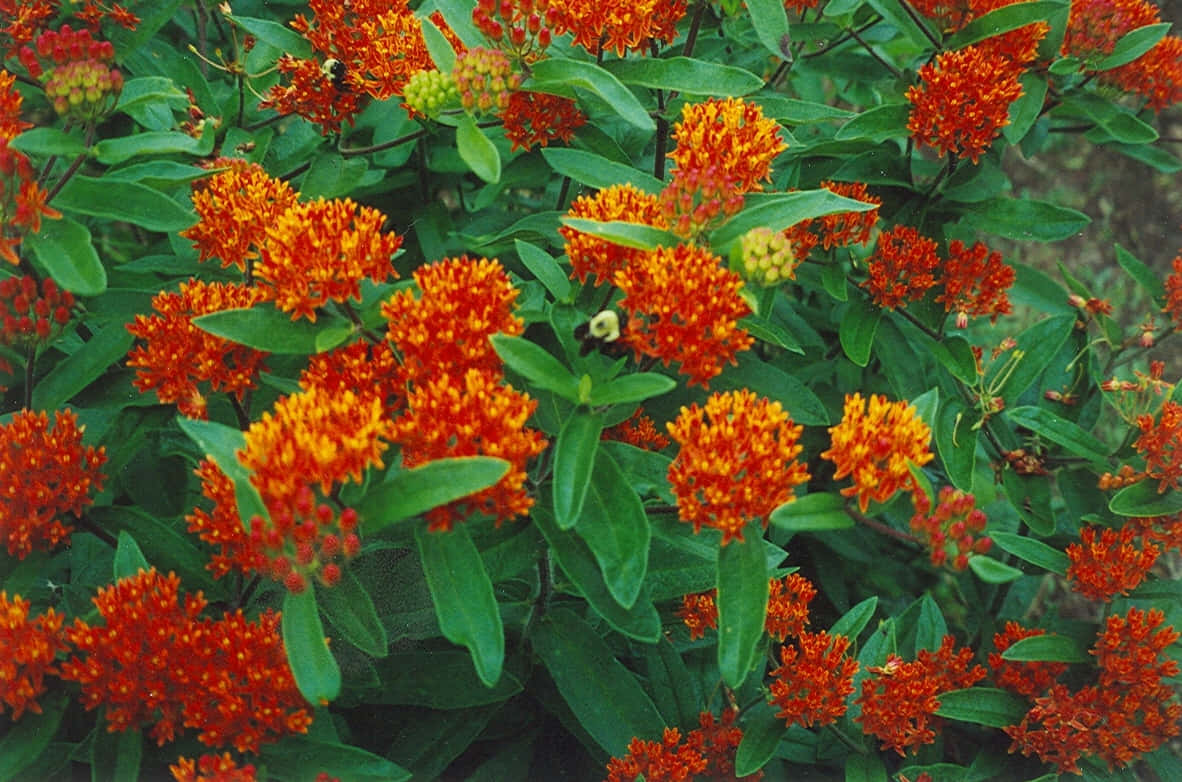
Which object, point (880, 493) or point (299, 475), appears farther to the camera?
point (880, 493)

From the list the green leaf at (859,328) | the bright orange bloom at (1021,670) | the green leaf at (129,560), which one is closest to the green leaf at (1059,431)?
the green leaf at (859,328)

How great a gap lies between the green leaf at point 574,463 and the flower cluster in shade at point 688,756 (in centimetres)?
80

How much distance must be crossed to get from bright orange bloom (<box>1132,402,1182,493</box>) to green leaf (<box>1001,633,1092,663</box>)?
0.54m

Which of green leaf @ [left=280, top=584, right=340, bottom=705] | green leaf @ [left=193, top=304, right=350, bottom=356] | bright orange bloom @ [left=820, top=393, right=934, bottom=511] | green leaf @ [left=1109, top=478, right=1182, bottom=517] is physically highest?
green leaf @ [left=193, top=304, right=350, bottom=356]

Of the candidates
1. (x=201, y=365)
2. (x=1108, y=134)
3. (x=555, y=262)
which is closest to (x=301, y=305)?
(x=201, y=365)

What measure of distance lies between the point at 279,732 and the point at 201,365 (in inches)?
32.9

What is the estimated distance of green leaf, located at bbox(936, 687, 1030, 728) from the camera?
311 centimetres

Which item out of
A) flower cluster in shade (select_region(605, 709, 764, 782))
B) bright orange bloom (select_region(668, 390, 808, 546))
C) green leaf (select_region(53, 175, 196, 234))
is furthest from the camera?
flower cluster in shade (select_region(605, 709, 764, 782))

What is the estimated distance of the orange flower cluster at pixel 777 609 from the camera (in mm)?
2764

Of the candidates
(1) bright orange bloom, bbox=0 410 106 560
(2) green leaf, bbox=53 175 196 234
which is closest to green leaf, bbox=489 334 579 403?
(2) green leaf, bbox=53 175 196 234

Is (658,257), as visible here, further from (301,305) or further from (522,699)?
(522,699)

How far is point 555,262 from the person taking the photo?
8.30ft

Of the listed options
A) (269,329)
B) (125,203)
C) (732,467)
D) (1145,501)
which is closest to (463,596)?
(732,467)

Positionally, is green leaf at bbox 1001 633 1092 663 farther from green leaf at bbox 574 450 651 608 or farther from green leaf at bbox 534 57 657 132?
green leaf at bbox 534 57 657 132
